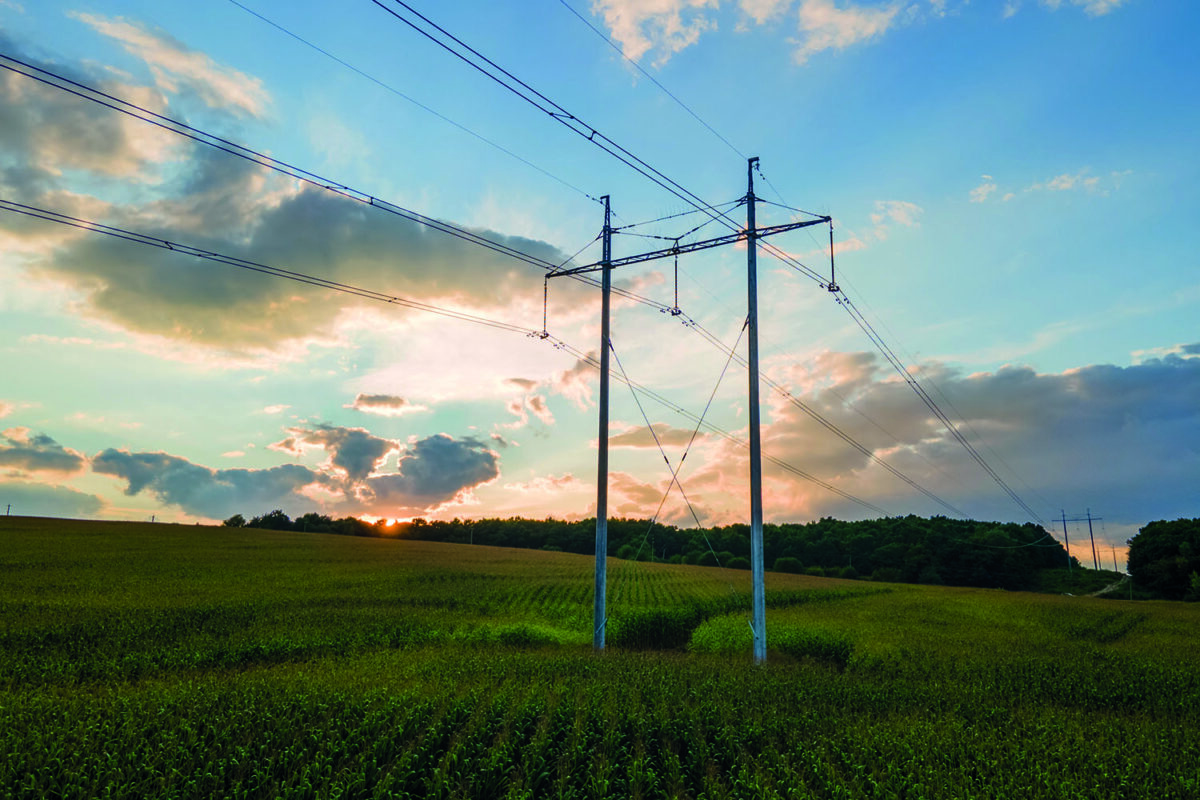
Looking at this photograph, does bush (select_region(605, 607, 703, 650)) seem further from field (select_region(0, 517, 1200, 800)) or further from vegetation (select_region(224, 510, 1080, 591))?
vegetation (select_region(224, 510, 1080, 591))

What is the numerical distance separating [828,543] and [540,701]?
401ft

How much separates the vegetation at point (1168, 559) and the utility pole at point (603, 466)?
105 m

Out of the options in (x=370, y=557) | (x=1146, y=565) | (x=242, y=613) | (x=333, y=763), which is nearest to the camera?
(x=333, y=763)

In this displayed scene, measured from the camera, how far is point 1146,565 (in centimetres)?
10144

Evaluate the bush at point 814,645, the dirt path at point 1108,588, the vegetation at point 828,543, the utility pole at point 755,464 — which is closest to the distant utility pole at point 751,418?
the utility pole at point 755,464

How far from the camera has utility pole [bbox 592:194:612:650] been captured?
2330 centimetres

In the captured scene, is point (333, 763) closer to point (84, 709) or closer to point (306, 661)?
point (84, 709)

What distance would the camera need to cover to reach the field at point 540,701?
40.9 feet

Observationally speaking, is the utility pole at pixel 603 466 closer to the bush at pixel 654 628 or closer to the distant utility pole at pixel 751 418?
the distant utility pole at pixel 751 418

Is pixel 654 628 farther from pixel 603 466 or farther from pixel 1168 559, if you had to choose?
pixel 1168 559

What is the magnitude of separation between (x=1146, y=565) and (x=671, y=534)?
77.4m

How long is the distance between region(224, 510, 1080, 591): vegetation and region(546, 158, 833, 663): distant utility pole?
90.8 metres

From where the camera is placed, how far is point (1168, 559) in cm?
9675

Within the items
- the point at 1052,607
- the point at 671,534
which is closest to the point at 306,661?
the point at 1052,607
